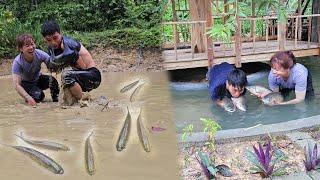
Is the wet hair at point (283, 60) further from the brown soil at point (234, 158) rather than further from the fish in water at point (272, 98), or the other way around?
the brown soil at point (234, 158)

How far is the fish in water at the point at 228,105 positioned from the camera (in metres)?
4.35

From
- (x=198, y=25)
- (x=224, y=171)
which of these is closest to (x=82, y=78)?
(x=224, y=171)

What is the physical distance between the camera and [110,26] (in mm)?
9453

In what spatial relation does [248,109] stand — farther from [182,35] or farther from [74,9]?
[74,9]

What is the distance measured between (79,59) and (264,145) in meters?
2.08

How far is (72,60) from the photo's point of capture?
4.27m

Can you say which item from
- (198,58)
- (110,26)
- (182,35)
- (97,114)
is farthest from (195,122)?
(110,26)

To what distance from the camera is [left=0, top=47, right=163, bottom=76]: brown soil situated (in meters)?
7.95

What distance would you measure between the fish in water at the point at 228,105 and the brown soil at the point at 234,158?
1352 millimetres

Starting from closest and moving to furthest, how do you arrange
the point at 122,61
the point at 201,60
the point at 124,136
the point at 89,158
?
the point at 89,158 → the point at 124,136 → the point at 201,60 → the point at 122,61

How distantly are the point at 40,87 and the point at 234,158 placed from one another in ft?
8.64

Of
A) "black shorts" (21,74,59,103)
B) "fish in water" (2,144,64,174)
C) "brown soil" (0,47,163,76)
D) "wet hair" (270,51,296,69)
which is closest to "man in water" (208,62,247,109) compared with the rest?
"wet hair" (270,51,296,69)

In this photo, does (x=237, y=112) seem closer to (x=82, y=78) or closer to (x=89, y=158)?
(x=82, y=78)

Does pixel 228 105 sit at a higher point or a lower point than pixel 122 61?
higher
